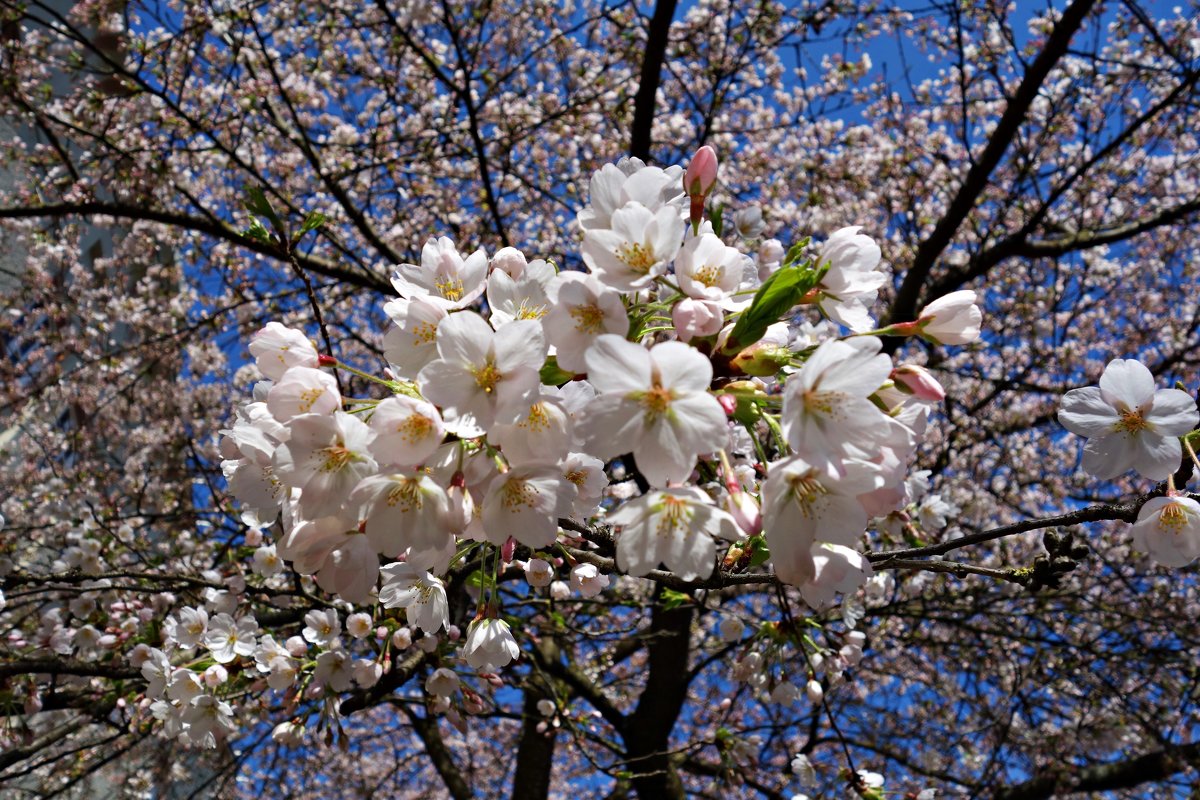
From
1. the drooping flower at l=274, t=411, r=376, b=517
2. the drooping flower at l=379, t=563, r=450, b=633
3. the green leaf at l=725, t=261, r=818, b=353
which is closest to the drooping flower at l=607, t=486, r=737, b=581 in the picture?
the green leaf at l=725, t=261, r=818, b=353

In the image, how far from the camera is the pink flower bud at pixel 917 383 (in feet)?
3.16

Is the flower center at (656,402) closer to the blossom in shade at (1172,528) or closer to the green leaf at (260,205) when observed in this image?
the green leaf at (260,205)

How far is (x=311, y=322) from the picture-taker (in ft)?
20.1

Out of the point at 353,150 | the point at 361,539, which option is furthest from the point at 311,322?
the point at 361,539

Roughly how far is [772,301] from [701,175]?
34 centimetres

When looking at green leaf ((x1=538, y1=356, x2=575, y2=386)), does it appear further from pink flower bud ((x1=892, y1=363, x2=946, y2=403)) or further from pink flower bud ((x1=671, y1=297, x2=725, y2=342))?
pink flower bud ((x1=892, y1=363, x2=946, y2=403))

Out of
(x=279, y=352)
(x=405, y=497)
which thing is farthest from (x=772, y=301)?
(x=279, y=352)

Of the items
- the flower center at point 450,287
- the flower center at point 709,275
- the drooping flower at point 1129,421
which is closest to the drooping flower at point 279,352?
the flower center at point 450,287

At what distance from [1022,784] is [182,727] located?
15.8ft

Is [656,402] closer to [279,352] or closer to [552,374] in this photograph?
[552,374]

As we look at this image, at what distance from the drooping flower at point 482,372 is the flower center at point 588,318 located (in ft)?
0.17

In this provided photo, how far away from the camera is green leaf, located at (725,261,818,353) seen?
964mm

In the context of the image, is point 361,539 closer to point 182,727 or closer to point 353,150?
point 182,727

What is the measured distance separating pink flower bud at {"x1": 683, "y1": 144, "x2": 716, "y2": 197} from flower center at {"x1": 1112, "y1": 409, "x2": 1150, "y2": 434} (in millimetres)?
811
